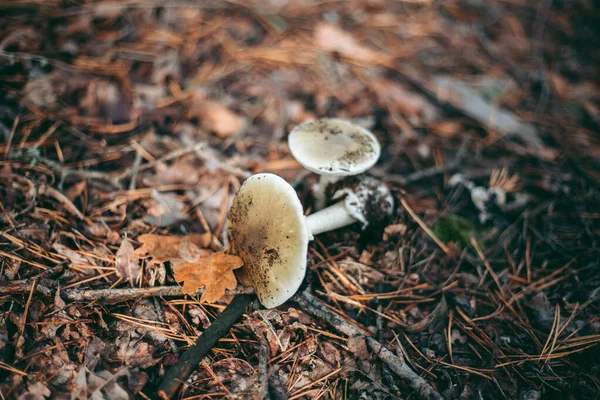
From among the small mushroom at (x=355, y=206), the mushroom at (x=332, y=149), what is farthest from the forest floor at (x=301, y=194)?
the mushroom at (x=332, y=149)

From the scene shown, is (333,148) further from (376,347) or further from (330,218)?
(376,347)

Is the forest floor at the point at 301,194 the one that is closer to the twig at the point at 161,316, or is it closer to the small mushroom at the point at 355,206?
the twig at the point at 161,316

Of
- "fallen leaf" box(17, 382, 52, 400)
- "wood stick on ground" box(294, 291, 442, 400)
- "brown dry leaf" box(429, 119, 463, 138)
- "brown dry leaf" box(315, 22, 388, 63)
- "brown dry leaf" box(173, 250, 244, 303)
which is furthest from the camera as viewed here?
"brown dry leaf" box(315, 22, 388, 63)

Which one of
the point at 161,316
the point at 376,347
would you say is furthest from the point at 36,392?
the point at 376,347

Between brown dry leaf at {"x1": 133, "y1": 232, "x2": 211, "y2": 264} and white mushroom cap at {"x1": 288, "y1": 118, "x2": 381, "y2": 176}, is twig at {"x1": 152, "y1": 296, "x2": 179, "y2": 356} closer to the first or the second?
brown dry leaf at {"x1": 133, "y1": 232, "x2": 211, "y2": 264}

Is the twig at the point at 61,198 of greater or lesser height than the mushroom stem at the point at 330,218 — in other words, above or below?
above

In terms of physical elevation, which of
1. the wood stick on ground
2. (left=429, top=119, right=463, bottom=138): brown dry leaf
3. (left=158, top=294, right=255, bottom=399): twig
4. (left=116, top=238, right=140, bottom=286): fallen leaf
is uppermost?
(left=116, top=238, right=140, bottom=286): fallen leaf

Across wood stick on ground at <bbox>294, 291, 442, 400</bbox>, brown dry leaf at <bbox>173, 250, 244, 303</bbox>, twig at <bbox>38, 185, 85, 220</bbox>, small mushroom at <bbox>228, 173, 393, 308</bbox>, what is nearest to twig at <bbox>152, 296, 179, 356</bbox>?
brown dry leaf at <bbox>173, 250, 244, 303</bbox>
